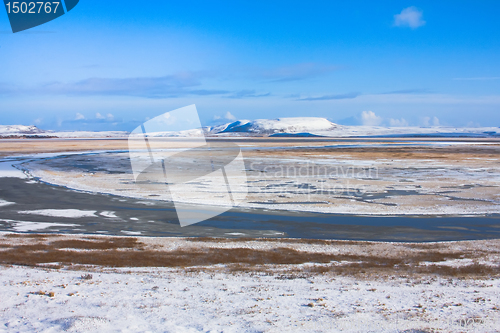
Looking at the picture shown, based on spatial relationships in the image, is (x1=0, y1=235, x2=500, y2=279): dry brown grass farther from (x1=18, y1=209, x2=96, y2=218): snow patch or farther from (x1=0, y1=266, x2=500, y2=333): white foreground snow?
(x1=18, y1=209, x2=96, y2=218): snow patch

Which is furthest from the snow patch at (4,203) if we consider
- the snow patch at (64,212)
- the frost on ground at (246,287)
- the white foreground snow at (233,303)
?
the white foreground snow at (233,303)

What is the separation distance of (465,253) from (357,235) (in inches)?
114

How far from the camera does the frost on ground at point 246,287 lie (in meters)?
5.87

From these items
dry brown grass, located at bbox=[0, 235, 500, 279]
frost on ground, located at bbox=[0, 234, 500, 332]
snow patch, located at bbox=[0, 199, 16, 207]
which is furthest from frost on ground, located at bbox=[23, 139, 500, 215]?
frost on ground, located at bbox=[0, 234, 500, 332]

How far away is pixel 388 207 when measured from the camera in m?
16.3

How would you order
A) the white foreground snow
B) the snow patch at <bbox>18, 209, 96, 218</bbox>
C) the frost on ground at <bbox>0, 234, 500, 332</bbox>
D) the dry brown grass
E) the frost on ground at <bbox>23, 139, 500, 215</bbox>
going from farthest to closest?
the frost on ground at <bbox>23, 139, 500, 215</bbox>, the snow patch at <bbox>18, 209, 96, 218</bbox>, the dry brown grass, the frost on ground at <bbox>0, 234, 500, 332</bbox>, the white foreground snow

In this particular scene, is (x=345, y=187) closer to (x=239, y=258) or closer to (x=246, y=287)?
(x=239, y=258)

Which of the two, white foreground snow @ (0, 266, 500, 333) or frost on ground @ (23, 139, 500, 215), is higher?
white foreground snow @ (0, 266, 500, 333)

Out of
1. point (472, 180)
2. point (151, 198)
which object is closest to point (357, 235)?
point (151, 198)

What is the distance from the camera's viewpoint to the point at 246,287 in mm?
7215

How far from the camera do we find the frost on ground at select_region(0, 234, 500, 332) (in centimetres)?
587

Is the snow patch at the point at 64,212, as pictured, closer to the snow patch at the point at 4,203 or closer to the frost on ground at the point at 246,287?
the snow patch at the point at 4,203

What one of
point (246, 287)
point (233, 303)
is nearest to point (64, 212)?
point (246, 287)

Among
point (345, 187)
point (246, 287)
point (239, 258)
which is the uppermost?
point (246, 287)
